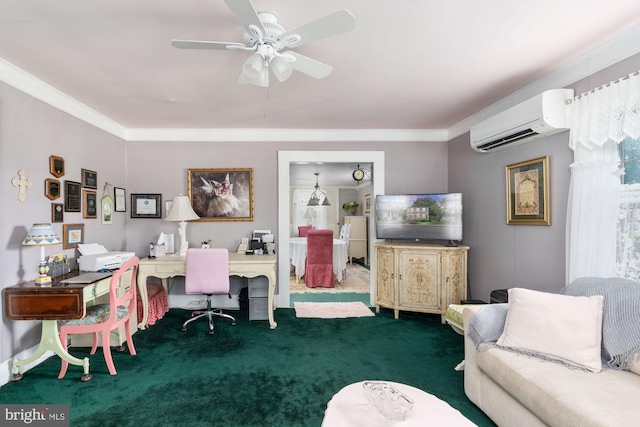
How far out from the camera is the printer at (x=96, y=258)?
9.78 ft

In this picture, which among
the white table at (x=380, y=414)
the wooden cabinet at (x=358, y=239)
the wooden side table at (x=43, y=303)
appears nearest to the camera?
the white table at (x=380, y=414)

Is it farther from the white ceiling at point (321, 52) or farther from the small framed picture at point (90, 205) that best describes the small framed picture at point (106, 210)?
the white ceiling at point (321, 52)

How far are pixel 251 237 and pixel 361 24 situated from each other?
2978 millimetres

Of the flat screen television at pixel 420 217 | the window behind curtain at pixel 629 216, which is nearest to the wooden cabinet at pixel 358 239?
the flat screen television at pixel 420 217

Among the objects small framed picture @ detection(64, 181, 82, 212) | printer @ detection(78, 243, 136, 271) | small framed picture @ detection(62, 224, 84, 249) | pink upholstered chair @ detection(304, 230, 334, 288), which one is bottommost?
pink upholstered chair @ detection(304, 230, 334, 288)

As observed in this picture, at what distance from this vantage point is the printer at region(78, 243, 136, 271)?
2.98 metres

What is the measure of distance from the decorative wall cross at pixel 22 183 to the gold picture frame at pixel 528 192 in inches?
167

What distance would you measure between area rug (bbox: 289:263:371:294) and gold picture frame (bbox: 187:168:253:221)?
69.6 inches

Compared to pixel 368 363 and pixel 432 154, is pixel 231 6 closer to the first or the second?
pixel 368 363

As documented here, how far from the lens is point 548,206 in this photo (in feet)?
8.79

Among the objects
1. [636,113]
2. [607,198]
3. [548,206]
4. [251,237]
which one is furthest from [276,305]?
[636,113]

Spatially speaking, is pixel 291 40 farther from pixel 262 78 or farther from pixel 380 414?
pixel 380 414

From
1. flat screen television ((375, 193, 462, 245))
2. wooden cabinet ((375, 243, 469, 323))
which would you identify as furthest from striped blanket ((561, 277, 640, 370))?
flat screen television ((375, 193, 462, 245))

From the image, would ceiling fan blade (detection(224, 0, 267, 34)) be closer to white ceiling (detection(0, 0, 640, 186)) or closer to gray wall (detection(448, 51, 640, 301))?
white ceiling (detection(0, 0, 640, 186))
